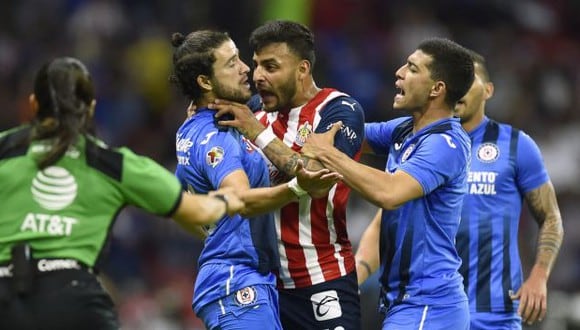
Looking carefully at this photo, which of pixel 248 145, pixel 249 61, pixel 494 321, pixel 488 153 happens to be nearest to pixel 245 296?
pixel 248 145

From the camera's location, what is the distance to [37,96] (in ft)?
20.5

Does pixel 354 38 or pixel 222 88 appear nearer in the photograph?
pixel 222 88

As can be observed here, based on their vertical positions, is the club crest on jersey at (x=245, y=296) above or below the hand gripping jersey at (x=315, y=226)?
below

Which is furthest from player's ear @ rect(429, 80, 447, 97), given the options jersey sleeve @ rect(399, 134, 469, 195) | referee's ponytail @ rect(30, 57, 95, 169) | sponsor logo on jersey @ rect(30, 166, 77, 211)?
sponsor logo on jersey @ rect(30, 166, 77, 211)

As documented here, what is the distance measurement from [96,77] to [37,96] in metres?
10.7

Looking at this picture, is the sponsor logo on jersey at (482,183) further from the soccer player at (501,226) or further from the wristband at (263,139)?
the wristband at (263,139)

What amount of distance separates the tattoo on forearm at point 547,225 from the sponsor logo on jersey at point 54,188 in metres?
3.78

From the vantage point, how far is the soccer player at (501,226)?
8570mm

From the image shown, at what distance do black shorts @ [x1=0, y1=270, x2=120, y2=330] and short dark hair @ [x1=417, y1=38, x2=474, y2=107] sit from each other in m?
2.71

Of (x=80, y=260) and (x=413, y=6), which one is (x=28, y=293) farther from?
(x=413, y=6)

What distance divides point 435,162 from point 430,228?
1.39 feet

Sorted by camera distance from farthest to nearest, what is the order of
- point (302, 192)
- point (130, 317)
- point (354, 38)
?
point (354, 38)
point (130, 317)
point (302, 192)

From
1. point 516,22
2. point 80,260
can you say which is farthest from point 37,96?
point 516,22

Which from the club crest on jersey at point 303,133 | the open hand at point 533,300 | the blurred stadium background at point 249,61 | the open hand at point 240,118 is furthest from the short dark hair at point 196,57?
the blurred stadium background at point 249,61
